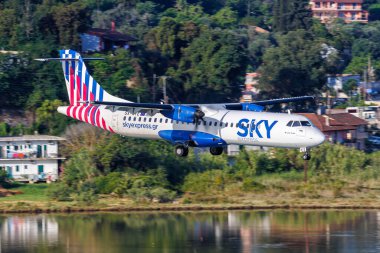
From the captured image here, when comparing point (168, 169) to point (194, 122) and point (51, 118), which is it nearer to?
point (51, 118)

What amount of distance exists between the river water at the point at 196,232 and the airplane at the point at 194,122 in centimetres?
507

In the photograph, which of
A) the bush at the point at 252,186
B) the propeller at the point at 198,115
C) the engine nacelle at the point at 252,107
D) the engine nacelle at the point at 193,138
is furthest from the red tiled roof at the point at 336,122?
the propeller at the point at 198,115

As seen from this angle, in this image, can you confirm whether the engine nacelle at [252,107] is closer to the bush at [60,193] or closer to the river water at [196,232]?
the river water at [196,232]

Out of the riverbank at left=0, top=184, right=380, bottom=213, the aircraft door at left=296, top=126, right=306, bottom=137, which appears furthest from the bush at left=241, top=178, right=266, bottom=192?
the aircraft door at left=296, top=126, right=306, bottom=137

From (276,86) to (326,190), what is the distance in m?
41.1

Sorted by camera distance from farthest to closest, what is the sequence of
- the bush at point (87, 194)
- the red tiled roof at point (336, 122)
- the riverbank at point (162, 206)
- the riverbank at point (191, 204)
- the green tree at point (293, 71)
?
the green tree at point (293, 71) → the red tiled roof at point (336, 122) → the bush at point (87, 194) → the riverbank at point (191, 204) → the riverbank at point (162, 206)

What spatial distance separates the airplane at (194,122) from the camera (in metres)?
54.0

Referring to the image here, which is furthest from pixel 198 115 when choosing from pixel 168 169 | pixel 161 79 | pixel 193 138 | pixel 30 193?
pixel 161 79

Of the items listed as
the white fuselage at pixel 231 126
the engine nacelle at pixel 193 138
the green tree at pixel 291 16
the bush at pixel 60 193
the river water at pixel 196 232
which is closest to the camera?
the white fuselage at pixel 231 126

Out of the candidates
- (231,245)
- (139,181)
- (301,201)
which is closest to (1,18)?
(139,181)

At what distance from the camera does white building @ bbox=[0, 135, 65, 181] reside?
256ft

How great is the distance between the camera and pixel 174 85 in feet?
356

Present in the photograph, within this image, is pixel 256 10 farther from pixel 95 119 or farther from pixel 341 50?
pixel 95 119

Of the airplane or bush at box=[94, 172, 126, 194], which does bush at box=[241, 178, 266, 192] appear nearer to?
bush at box=[94, 172, 126, 194]
